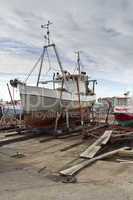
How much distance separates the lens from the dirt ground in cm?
470

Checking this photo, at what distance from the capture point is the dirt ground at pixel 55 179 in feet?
15.4

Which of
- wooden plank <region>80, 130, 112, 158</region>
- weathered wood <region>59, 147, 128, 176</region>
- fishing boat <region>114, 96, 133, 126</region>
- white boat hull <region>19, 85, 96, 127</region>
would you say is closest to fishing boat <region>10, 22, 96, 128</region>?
white boat hull <region>19, 85, 96, 127</region>

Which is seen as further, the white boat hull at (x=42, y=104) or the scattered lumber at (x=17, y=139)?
the white boat hull at (x=42, y=104)

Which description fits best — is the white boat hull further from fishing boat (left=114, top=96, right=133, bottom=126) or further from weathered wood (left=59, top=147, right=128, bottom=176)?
weathered wood (left=59, top=147, right=128, bottom=176)

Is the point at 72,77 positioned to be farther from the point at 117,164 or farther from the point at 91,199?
the point at 91,199

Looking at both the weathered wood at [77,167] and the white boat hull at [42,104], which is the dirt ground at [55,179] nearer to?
the weathered wood at [77,167]

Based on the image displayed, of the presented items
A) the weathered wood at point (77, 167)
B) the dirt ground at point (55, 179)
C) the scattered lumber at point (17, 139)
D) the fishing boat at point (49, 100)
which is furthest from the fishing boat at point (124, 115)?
the weathered wood at point (77, 167)

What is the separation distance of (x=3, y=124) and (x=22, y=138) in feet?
16.5

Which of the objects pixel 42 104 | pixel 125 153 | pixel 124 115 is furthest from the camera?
pixel 42 104

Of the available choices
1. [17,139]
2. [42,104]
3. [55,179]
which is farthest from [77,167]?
[42,104]

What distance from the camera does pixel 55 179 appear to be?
572 cm

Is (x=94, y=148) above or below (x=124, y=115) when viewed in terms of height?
below

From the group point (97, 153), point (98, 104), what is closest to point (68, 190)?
point (97, 153)

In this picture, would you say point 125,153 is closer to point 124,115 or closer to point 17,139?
point 124,115
